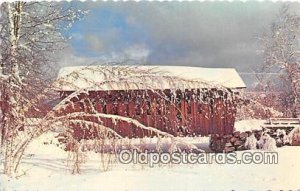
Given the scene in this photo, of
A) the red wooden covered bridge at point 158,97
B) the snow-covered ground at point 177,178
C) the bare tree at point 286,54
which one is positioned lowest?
the snow-covered ground at point 177,178

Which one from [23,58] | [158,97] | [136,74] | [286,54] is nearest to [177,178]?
[158,97]

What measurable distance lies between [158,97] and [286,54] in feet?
2.93

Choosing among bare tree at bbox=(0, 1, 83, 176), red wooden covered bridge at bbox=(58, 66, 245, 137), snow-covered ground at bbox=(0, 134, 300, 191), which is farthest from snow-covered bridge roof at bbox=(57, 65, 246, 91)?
snow-covered ground at bbox=(0, 134, 300, 191)

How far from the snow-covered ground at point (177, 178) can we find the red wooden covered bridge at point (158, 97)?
10.3 inches

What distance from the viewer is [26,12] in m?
3.54

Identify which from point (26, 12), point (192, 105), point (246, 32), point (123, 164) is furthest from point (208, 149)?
point (26, 12)

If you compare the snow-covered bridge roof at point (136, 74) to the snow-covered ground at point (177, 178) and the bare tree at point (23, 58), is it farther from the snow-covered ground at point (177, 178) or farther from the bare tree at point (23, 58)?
the snow-covered ground at point (177, 178)

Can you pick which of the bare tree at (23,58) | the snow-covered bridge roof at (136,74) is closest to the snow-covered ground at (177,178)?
the bare tree at (23,58)

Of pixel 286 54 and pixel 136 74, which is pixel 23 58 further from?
pixel 286 54

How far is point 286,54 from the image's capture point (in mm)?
3523

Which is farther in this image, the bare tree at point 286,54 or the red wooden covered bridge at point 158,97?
the red wooden covered bridge at point 158,97

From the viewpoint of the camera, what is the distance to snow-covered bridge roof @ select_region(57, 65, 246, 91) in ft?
11.6

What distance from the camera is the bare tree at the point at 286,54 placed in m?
3.47

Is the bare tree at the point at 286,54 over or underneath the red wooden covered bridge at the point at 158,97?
over
